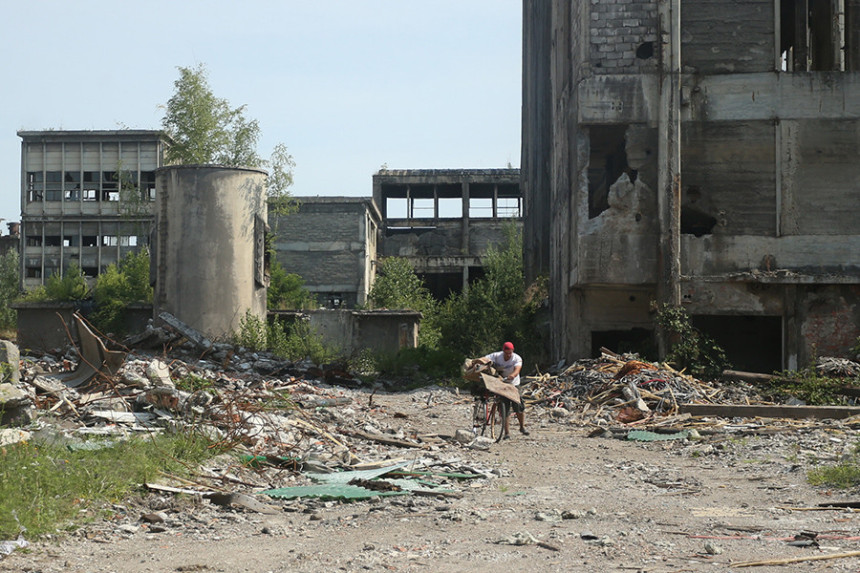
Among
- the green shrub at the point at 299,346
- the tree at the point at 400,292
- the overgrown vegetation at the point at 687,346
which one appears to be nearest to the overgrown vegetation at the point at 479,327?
the tree at the point at 400,292

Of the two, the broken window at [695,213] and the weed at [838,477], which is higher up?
the broken window at [695,213]

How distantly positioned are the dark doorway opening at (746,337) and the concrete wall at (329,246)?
84.8 feet

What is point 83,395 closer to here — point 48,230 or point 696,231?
point 696,231

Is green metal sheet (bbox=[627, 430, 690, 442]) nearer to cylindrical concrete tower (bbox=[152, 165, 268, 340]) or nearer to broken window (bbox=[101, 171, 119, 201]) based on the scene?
cylindrical concrete tower (bbox=[152, 165, 268, 340])

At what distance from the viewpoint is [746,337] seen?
76.7 feet

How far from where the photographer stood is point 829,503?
25.1ft

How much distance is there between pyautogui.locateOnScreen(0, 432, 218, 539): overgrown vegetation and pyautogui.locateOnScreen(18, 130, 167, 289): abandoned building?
1994 inches

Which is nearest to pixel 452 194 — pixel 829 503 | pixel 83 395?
pixel 83 395

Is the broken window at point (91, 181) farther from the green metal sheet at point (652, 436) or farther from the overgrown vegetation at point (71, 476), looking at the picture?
the overgrown vegetation at point (71, 476)

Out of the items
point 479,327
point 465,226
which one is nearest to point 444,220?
point 465,226

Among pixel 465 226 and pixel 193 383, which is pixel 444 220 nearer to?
pixel 465 226

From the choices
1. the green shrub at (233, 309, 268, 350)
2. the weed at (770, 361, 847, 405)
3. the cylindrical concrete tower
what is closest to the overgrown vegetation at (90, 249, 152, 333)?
the cylindrical concrete tower

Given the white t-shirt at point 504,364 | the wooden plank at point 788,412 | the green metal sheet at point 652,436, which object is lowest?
the green metal sheet at point 652,436

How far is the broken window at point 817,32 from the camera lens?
22641mm
